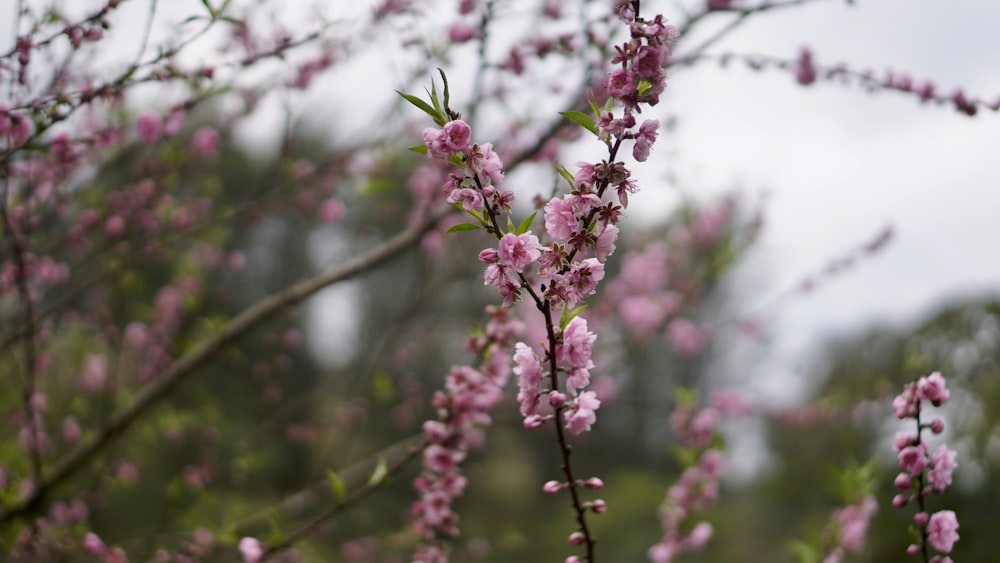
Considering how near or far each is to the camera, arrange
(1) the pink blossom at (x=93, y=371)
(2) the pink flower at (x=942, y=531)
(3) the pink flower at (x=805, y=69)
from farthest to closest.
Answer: (1) the pink blossom at (x=93, y=371) → (3) the pink flower at (x=805, y=69) → (2) the pink flower at (x=942, y=531)

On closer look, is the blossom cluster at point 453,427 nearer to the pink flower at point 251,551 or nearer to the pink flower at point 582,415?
the pink flower at point 251,551

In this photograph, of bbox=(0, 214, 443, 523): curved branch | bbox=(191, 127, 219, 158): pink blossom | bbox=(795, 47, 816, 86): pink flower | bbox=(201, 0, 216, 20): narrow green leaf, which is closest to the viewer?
bbox=(201, 0, 216, 20): narrow green leaf

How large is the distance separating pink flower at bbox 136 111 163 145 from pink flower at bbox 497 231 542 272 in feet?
6.70

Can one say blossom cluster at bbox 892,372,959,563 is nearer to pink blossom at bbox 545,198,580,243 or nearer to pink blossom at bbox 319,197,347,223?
pink blossom at bbox 545,198,580,243

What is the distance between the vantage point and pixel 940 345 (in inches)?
196

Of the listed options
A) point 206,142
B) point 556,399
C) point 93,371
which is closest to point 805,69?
point 556,399

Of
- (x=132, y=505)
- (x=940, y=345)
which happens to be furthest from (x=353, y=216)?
(x=940, y=345)

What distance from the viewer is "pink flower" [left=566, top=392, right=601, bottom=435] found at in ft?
3.99

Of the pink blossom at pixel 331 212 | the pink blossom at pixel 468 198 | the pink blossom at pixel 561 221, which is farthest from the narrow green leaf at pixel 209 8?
the pink blossom at pixel 331 212

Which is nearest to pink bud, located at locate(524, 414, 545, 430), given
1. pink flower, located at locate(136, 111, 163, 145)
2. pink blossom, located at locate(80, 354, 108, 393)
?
pink flower, located at locate(136, 111, 163, 145)

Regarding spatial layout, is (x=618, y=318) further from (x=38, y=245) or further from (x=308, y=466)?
(x=308, y=466)

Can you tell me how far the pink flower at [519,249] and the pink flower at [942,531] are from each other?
0.86m

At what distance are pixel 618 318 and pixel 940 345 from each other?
2.08 meters

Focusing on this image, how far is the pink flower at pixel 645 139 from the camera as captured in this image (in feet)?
3.55
